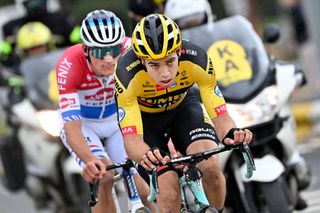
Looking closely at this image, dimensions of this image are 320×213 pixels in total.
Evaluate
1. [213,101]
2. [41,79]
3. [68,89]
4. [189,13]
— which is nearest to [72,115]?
[68,89]

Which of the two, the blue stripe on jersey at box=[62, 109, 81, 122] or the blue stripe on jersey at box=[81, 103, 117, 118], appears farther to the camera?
the blue stripe on jersey at box=[81, 103, 117, 118]

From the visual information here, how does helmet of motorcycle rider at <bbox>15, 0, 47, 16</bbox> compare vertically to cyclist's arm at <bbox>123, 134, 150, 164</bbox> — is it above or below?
above

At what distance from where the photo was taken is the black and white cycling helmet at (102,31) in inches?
375

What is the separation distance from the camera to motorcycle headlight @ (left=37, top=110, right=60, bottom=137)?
12.3 metres

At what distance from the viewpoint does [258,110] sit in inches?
408

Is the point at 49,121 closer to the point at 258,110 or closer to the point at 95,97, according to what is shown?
the point at 95,97

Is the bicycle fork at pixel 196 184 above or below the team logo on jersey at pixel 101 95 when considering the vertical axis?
below

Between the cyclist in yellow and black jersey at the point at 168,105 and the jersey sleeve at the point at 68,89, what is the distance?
2.33ft

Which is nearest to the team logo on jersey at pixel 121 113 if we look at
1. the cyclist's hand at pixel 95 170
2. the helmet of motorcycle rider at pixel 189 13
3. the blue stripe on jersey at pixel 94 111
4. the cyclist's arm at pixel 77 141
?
the cyclist's hand at pixel 95 170

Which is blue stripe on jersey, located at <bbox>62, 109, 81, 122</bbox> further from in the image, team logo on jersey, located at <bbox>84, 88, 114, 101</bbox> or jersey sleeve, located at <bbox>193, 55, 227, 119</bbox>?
jersey sleeve, located at <bbox>193, 55, 227, 119</bbox>

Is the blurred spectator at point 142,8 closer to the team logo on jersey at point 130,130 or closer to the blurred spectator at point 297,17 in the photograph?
the team logo on jersey at point 130,130

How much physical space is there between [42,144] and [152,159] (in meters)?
4.91

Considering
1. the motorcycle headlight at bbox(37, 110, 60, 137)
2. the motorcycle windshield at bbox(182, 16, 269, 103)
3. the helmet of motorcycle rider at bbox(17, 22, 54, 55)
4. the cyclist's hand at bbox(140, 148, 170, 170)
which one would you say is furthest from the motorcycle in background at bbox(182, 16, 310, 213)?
the helmet of motorcycle rider at bbox(17, 22, 54, 55)

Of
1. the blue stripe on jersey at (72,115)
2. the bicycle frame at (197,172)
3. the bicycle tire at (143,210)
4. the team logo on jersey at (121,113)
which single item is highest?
the team logo on jersey at (121,113)
